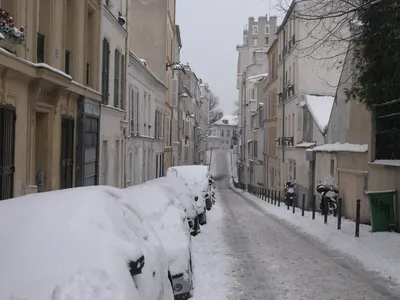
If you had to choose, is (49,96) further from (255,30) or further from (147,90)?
(255,30)

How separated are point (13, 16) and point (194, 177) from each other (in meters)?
10.6

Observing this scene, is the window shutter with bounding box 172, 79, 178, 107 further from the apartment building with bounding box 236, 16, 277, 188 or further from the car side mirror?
the car side mirror

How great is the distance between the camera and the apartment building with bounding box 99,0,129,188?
59.3ft

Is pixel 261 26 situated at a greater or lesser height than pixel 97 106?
greater

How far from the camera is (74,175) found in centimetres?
1475

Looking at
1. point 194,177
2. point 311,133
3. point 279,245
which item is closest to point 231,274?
point 279,245

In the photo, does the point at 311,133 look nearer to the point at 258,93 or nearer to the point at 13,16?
the point at 13,16

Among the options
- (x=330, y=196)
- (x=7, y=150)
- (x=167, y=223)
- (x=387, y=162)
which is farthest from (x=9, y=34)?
(x=330, y=196)

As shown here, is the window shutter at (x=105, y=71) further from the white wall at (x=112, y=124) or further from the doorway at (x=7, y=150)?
the doorway at (x=7, y=150)

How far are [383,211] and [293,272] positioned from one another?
504 cm

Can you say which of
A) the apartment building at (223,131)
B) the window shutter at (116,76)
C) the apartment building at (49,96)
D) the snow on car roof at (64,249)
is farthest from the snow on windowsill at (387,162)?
the apartment building at (223,131)

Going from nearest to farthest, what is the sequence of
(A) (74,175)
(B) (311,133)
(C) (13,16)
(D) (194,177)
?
(C) (13,16) → (A) (74,175) → (D) (194,177) → (B) (311,133)

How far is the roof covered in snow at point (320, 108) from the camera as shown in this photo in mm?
26828

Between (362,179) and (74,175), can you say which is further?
(362,179)
